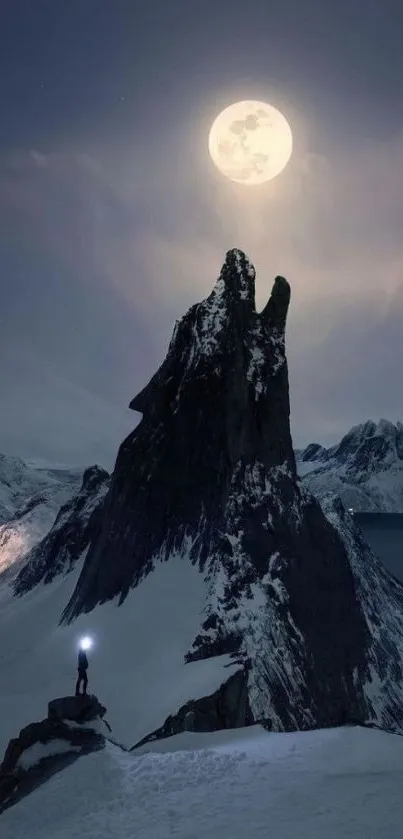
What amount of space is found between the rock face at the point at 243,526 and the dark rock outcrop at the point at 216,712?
95.9 inches

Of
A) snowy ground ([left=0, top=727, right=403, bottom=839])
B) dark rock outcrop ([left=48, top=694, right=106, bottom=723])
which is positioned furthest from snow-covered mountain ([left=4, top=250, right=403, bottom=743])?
snowy ground ([left=0, top=727, right=403, bottom=839])

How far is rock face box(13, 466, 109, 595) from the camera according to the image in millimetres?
67125

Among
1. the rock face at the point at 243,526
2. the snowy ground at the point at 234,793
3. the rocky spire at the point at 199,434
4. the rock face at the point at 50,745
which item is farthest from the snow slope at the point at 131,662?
the snowy ground at the point at 234,793

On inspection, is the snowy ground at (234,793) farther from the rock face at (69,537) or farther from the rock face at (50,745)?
the rock face at (69,537)

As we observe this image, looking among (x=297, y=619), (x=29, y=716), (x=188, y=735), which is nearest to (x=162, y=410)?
(x=297, y=619)

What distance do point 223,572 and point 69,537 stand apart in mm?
33159

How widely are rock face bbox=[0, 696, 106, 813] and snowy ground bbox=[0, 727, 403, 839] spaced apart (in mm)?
1164

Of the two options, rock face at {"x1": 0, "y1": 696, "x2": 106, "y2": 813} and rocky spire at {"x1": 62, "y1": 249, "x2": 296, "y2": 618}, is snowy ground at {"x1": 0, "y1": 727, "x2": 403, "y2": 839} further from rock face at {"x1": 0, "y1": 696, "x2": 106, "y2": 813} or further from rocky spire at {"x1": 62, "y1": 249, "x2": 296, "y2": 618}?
rocky spire at {"x1": 62, "y1": 249, "x2": 296, "y2": 618}

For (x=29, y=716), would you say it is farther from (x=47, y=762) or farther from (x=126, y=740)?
(x=47, y=762)

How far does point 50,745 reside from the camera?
21562 millimetres

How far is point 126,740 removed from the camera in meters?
28.9

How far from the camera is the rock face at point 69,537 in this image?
220ft

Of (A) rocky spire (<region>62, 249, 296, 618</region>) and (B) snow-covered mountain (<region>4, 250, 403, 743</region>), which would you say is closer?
(B) snow-covered mountain (<region>4, 250, 403, 743</region>)

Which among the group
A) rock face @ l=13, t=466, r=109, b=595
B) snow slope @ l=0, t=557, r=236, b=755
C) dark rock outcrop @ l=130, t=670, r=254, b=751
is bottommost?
dark rock outcrop @ l=130, t=670, r=254, b=751
